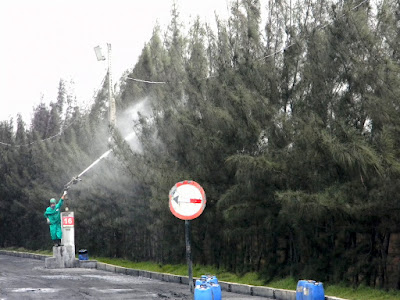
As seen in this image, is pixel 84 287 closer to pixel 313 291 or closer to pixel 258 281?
pixel 258 281

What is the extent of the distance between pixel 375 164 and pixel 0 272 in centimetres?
1477

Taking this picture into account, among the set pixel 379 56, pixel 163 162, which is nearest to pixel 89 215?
pixel 163 162

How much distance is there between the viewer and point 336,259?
56.5 ft

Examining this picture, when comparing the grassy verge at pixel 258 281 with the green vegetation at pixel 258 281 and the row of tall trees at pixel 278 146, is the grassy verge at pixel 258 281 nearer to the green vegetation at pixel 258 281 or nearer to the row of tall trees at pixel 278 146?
the green vegetation at pixel 258 281

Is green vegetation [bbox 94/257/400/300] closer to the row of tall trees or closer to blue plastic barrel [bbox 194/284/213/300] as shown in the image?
the row of tall trees

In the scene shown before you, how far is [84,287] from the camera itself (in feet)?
62.5

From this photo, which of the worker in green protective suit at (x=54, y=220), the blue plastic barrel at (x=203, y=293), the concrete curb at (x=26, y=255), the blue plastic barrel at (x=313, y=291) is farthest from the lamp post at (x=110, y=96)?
the blue plastic barrel at (x=313, y=291)

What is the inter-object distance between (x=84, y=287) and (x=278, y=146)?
5.91 meters

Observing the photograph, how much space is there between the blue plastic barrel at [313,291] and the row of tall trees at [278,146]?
1.63 metres

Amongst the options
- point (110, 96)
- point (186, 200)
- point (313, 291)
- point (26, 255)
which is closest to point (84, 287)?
point (313, 291)

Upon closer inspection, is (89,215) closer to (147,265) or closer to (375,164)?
(147,265)

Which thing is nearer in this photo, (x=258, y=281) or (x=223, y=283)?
(x=258, y=281)

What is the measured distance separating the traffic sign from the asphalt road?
438cm

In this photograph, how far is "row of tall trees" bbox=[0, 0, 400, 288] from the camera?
50.6 ft
